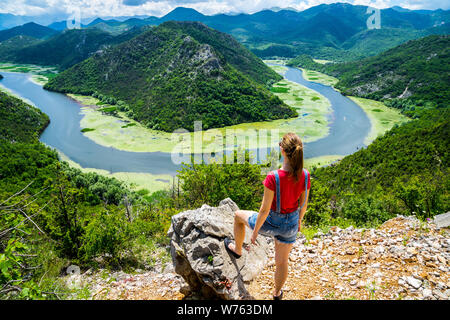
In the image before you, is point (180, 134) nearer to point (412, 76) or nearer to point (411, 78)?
point (411, 78)

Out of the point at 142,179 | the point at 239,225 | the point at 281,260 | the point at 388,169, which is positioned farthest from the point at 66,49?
the point at 281,260

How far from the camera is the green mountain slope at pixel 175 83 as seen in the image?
76.2 meters

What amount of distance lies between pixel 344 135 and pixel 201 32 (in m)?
83.4

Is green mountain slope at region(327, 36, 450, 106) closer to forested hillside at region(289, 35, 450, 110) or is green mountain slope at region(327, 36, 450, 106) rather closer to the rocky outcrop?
forested hillside at region(289, 35, 450, 110)

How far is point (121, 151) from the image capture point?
5450 cm

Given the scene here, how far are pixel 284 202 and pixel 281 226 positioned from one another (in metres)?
0.46

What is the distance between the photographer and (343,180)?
121 feet

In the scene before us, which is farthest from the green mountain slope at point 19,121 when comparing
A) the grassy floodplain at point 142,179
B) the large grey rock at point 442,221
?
the large grey rock at point 442,221

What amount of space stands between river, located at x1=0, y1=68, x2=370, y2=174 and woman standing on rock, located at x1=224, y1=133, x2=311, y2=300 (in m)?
43.1

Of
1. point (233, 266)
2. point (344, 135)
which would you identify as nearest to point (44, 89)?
point (344, 135)

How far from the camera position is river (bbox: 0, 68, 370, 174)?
161 ft

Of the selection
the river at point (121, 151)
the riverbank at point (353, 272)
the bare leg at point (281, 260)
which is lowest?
the river at point (121, 151)

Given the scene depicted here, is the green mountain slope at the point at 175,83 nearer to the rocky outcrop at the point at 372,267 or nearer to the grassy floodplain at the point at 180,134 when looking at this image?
the grassy floodplain at the point at 180,134

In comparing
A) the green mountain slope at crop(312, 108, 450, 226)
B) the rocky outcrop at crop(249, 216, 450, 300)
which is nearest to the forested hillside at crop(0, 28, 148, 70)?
the green mountain slope at crop(312, 108, 450, 226)
